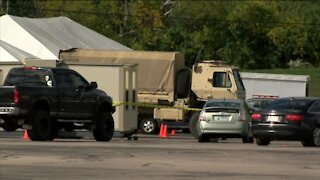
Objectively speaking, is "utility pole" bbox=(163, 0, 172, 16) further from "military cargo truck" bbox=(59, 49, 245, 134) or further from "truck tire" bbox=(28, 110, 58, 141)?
"truck tire" bbox=(28, 110, 58, 141)

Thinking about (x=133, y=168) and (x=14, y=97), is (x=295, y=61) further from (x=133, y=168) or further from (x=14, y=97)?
(x=133, y=168)

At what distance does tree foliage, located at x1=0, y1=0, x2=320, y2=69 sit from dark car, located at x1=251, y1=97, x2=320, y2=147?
5265cm

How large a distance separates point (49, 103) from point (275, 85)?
24956mm

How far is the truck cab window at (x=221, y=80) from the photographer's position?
40138 millimetres

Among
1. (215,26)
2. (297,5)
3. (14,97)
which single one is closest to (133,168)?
(14,97)

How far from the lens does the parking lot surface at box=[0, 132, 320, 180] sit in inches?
645

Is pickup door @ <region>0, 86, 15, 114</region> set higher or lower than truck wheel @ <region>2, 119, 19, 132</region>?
higher

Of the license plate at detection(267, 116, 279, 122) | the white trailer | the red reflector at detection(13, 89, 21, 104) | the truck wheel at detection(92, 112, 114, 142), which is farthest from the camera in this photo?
the white trailer

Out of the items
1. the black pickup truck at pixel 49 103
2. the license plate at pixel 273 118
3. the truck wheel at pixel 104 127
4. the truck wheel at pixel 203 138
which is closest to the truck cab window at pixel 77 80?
the black pickup truck at pixel 49 103

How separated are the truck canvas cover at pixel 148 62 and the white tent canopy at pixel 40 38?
2923mm

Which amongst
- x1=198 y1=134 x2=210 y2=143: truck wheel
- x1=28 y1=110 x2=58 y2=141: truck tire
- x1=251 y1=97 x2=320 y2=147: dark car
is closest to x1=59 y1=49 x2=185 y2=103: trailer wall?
x1=198 y1=134 x2=210 y2=143: truck wheel

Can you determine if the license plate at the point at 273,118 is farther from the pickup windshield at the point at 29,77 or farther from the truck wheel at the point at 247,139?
the pickup windshield at the point at 29,77

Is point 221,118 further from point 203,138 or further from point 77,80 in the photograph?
→ point 77,80

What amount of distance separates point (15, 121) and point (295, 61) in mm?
66836
